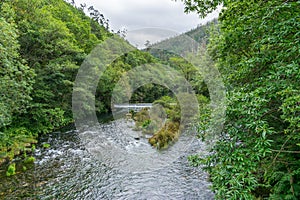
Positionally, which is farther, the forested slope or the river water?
the forested slope

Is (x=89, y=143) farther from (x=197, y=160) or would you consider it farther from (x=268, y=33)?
(x=268, y=33)

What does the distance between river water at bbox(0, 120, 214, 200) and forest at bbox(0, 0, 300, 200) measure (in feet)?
3.05

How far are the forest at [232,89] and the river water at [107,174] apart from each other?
93cm

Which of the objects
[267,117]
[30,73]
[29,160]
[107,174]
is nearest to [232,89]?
[267,117]

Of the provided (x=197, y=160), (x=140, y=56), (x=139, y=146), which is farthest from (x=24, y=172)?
(x=140, y=56)

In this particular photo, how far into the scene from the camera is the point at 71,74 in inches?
690

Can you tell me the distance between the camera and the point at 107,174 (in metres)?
7.41

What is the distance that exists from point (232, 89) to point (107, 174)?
5.57 meters

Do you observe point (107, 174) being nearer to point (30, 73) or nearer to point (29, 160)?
point (29, 160)

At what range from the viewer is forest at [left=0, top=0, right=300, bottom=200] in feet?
8.50

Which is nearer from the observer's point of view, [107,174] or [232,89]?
[232,89]

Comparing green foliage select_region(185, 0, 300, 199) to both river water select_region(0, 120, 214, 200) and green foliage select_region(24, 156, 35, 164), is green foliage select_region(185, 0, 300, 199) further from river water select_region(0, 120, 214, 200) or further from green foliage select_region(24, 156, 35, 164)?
green foliage select_region(24, 156, 35, 164)

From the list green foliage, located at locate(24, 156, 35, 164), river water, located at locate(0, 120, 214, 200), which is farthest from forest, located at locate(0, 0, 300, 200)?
river water, located at locate(0, 120, 214, 200)

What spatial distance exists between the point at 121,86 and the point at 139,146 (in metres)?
17.8
